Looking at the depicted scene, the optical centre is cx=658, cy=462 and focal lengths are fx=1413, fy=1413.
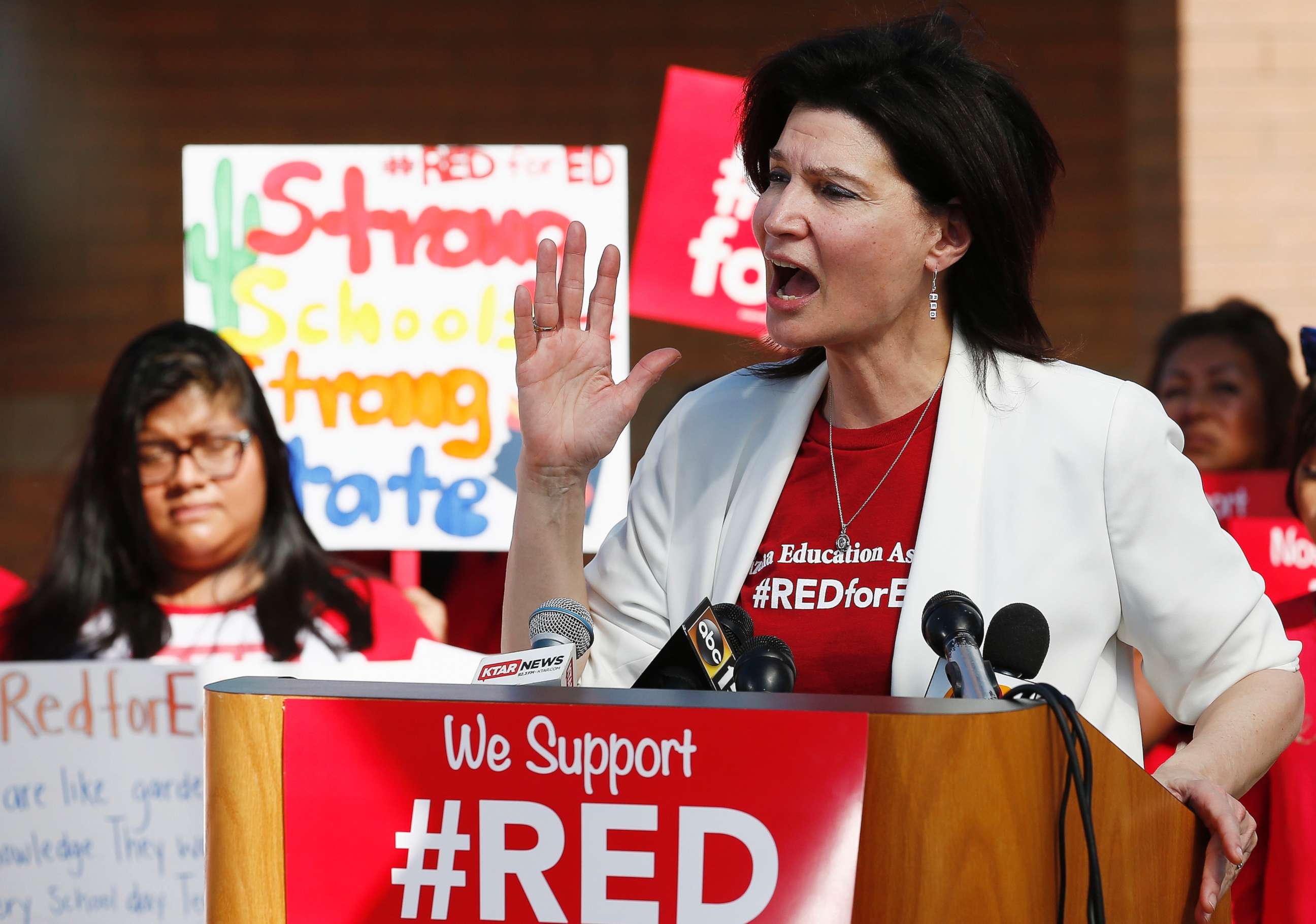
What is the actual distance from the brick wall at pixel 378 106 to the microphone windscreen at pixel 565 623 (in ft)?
11.2

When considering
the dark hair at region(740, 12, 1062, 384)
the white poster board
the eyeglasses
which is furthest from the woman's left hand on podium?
the eyeglasses

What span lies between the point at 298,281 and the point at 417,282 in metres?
0.30

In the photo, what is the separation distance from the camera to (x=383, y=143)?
16.3 feet

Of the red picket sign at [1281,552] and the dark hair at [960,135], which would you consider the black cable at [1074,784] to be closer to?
the dark hair at [960,135]

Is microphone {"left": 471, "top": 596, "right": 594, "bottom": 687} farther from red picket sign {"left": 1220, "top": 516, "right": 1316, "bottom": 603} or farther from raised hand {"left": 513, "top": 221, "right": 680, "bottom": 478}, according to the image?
red picket sign {"left": 1220, "top": 516, "right": 1316, "bottom": 603}

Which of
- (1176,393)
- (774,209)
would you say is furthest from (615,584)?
(1176,393)

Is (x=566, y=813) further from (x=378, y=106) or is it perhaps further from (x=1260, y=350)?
(x=378, y=106)

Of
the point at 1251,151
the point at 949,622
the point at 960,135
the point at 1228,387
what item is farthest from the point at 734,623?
the point at 1251,151

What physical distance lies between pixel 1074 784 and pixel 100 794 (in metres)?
Answer: 2.85

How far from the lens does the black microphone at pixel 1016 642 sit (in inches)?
51.6

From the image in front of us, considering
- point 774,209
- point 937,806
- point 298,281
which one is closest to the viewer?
point 937,806

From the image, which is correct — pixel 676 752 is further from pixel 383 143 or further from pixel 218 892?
pixel 383 143

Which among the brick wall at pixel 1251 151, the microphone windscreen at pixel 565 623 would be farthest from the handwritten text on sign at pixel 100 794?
the brick wall at pixel 1251 151

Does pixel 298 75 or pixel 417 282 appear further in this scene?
pixel 298 75
